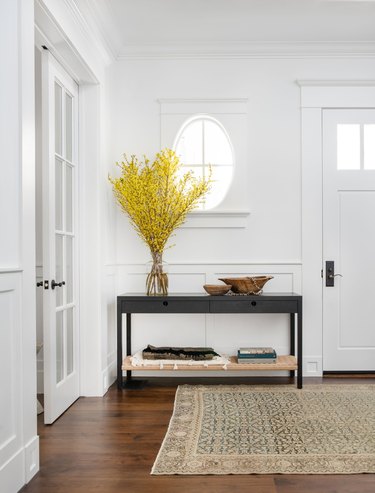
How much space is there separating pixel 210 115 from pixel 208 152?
1.06 ft

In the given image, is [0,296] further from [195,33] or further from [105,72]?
[195,33]

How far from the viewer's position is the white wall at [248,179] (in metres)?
4.75

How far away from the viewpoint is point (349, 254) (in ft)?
15.7

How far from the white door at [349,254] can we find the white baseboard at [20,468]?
9.46 ft

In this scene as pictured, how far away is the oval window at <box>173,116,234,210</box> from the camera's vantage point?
15.9 ft

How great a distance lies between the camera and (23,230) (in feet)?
8.31

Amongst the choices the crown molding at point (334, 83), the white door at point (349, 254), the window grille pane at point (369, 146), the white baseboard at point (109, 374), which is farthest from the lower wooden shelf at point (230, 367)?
the crown molding at point (334, 83)

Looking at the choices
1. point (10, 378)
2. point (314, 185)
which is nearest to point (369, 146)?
point (314, 185)

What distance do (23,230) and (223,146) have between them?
2.69 meters

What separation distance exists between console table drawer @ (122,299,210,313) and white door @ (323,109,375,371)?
1211mm

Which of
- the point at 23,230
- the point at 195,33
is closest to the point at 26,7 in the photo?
the point at 23,230

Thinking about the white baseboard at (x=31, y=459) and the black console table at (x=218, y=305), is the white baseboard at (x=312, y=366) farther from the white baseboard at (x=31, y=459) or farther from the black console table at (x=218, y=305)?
the white baseboard at (x=31, y=459)

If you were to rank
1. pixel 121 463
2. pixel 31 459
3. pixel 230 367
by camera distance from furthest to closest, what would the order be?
pixel 230 367, pixel 121 463, pixel 31 459

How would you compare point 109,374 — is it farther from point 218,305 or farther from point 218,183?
point 218,183
